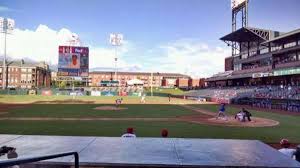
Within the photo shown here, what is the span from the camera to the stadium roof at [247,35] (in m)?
73.2

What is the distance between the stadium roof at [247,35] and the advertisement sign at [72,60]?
34.6 m

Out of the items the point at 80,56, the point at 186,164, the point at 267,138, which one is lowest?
the point at 267,138

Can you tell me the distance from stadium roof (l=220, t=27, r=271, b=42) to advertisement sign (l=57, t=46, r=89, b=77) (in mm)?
34568

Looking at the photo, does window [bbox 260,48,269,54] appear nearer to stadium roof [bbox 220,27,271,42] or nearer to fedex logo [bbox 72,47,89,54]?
stadium roof [bbox 220,27,271,42]

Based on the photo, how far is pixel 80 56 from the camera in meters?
65.6

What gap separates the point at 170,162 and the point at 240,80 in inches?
3136

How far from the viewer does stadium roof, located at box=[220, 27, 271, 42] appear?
2881 inches

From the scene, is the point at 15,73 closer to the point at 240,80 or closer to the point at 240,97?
the point at 240,80

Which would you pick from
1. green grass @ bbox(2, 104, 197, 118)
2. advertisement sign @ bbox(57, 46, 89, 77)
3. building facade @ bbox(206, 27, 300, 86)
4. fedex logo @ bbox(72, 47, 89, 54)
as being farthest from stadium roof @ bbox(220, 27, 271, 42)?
green grass @ bbox(2, 104, 197, 118)

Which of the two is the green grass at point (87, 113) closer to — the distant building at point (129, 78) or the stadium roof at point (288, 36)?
the stadium roof at point (288, 36)

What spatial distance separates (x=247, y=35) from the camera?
77625 mm

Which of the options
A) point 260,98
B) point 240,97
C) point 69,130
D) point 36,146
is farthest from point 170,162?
point 240,97

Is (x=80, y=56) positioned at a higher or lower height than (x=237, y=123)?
higher

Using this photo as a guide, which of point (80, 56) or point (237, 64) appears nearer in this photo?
point (80, 56)
